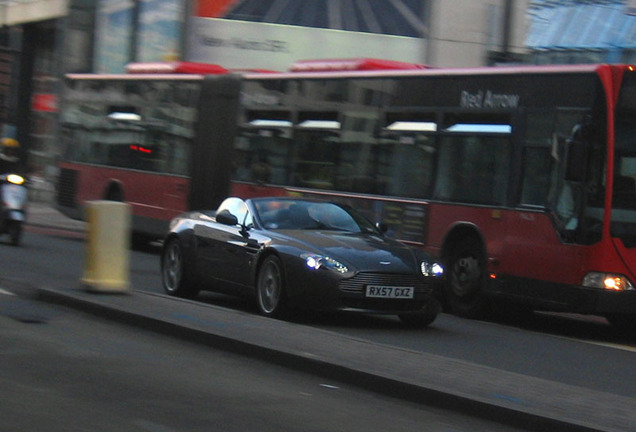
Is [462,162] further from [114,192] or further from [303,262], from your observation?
[114,192]

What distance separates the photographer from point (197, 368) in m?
8.96

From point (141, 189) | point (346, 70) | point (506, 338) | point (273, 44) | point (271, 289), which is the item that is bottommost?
point (506, 338)

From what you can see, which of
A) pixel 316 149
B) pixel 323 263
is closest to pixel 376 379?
pixel 323 263

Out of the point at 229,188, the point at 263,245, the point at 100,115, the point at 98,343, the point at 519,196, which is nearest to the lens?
the point at 98,343

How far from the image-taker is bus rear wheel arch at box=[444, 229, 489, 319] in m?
14.6

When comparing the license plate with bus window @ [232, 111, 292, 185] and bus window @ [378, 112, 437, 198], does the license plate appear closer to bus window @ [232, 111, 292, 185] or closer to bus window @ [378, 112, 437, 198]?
bus window @ [378, 112, 437, 198]

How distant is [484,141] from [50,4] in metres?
28.1

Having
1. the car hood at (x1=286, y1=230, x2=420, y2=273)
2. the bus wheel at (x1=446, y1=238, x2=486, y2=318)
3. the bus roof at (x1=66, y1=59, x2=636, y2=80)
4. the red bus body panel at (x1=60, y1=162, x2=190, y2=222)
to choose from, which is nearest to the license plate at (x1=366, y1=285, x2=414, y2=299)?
the car hood at (x1=286, y1=230, x2=420, y2=273)

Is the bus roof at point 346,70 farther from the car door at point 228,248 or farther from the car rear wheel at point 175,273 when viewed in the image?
the car rear wheel at point 175,273

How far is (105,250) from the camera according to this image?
13.0 m

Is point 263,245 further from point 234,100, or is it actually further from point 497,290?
point 234,100

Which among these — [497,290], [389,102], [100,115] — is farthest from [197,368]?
[100,115]

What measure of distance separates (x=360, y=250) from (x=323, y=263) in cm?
51

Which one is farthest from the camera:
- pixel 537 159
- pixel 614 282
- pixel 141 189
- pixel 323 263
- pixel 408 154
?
pixel 141 189
